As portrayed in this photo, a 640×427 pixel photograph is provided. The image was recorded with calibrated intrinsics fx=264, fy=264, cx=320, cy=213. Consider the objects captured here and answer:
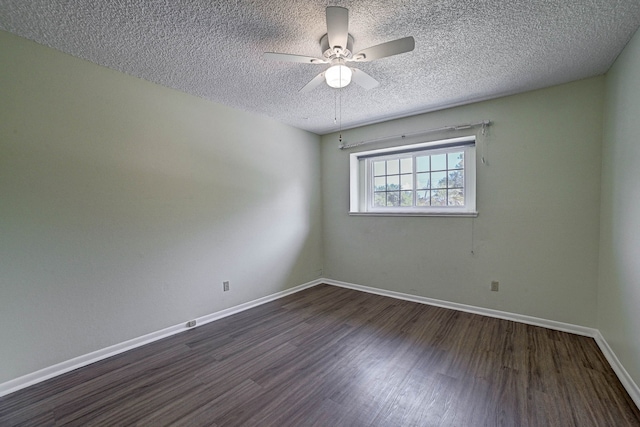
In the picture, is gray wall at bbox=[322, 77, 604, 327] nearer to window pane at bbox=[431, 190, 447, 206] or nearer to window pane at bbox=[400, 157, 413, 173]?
window pane at bbox=[431, 190, 447, 206]

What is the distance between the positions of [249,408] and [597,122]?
372 cm

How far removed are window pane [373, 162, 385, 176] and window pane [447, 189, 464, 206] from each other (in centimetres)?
103

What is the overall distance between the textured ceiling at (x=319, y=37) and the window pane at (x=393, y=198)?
4.90 feet

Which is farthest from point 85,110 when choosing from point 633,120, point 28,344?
point 633,120

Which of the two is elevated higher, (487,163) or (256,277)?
(487,163)

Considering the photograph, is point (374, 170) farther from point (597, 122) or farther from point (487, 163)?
point (597, 122)

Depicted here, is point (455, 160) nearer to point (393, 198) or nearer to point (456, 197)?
point (456, 197)

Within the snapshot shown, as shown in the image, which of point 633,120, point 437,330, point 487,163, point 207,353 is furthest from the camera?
point 487,163

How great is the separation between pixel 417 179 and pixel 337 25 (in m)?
2.57

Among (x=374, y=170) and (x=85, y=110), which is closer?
(x=85, y=110)

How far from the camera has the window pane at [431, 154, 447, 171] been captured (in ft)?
11.3

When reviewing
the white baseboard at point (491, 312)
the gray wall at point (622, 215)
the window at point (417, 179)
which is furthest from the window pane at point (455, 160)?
the white baseboard at point (491, 312)

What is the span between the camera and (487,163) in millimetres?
3000

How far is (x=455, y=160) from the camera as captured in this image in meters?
3.37
